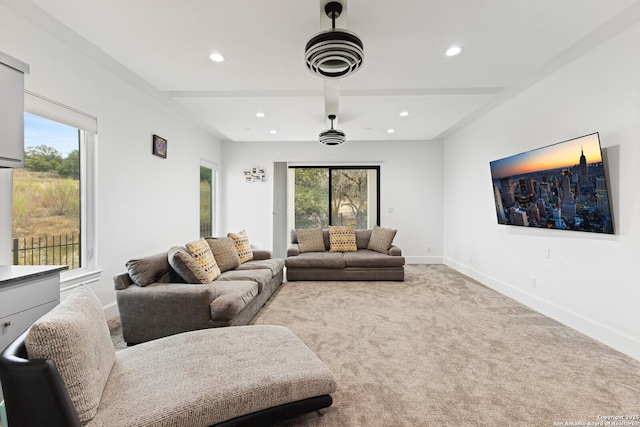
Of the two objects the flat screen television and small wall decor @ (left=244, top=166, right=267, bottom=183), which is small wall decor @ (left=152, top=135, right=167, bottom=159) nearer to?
small wall decor @ (left=244, top=166, right=267, bottom=183)

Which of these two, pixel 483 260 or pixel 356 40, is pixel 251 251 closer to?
pixel 356 40

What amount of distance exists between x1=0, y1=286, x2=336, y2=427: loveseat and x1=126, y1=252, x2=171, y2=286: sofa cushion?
103 cm

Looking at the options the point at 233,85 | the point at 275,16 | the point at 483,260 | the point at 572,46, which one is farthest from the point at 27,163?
the point at 483,260

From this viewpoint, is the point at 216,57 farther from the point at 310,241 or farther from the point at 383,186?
the point at 383,186

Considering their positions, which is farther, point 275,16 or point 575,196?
point 575,196

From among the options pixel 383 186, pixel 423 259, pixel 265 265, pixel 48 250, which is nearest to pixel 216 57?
pixel 48 250

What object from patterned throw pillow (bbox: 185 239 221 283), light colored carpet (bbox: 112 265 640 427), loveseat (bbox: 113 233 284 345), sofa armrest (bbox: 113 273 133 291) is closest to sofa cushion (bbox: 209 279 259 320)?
loveseat (bbox: 113 233 284 345)

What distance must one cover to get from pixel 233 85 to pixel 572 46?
342cm

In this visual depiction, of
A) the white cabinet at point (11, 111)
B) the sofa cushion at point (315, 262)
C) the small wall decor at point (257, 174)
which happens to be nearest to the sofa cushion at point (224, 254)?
the sofa cushion at point (315, 262)

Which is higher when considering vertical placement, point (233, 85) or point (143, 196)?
point (233, 85)

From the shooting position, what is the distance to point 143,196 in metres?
3.80

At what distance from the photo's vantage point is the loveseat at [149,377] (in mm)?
950

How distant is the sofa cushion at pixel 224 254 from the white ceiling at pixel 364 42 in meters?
1.89

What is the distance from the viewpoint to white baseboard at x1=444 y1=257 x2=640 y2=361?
8.02 ft
